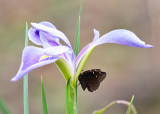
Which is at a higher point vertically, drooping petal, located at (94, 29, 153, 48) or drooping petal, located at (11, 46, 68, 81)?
drooping petal, located at (94, 29, 153, 48)

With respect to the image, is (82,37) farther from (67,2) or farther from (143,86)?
(143,86)

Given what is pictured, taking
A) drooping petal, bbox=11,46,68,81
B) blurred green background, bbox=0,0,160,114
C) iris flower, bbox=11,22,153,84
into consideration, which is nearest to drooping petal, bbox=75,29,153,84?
iris flower, bbox=11,22,153,84

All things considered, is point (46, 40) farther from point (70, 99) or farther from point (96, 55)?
point (96, 55)

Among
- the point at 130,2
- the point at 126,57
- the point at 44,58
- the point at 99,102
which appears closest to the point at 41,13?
the point at 130,2

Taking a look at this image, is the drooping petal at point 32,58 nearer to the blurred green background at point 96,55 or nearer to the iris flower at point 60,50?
the iris flower at point 60,50

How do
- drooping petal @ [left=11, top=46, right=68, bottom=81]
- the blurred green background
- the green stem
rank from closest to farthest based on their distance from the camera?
drooping petal @ [left=11, top=46, right=68, bottom=81] → the green stem → the blurred green background

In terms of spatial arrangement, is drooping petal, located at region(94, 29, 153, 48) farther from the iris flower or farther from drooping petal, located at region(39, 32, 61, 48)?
drooping petal, located at region(39, 32, 61, 48)

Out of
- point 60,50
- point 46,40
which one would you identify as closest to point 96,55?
point 46,40
